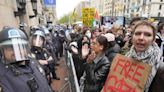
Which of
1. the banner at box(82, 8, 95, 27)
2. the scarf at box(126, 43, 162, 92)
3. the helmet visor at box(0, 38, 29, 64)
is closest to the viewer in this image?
the scarf at box(126, 43, 162, 92)

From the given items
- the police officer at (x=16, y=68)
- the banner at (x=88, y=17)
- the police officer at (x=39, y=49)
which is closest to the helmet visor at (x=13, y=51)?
the police officer at (x=16, y=68)

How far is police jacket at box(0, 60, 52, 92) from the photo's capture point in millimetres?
1860

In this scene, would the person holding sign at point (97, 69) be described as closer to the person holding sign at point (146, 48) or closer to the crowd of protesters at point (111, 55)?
the crowd of protesters at point (111, 55)

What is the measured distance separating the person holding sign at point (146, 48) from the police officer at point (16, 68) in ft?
2.98

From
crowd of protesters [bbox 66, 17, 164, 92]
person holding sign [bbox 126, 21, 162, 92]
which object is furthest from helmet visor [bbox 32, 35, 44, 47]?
person holding sign [bbox 126, 21, 162, 92]

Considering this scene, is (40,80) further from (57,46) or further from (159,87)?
(57,46)

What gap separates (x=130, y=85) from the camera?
194 cm

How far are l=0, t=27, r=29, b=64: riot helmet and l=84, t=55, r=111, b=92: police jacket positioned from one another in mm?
940

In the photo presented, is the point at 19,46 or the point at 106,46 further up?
the point at 19,46

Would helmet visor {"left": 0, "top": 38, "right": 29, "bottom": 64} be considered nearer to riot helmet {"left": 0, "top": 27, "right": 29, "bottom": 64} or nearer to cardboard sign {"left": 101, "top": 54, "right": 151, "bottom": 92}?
riot helmet {"left": 0, "top": 27, "right": 29, "bottom": 64}

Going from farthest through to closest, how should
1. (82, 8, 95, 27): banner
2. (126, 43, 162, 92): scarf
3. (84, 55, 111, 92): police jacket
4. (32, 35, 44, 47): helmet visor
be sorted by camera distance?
(82, 8, 95, 27): banner → (32, 35, 44, 47): helmet visor → (84, 55, 111, 92): police jacket → (126, 43, 162, 92): scarf

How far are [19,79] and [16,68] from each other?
11cm

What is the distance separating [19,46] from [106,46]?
1.38 m

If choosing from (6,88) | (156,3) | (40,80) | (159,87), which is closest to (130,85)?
(159,87)
